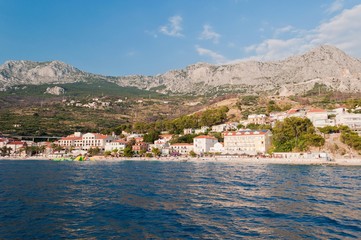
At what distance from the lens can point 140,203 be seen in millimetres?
21719

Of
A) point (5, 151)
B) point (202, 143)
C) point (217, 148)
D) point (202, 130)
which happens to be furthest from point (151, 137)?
point (5, 151)

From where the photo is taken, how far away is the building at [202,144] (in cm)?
9162

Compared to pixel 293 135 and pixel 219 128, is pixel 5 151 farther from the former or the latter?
pixel 293 135

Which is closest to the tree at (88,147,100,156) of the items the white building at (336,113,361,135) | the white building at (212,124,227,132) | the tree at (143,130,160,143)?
the tree at (143,130,160,143)

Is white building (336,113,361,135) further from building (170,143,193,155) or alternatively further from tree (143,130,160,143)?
tree (143,130,160,143)

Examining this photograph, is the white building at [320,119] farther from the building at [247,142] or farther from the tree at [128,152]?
the tree at [128,152]

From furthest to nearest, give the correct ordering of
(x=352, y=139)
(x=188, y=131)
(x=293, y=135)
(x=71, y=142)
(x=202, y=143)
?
(x=71, y=142), (x=188, y=131), (x=202, y=143), (x=293, y=135), (x=352, y=139)

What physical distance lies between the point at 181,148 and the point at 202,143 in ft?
25.2

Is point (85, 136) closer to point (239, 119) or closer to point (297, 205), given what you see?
point (239, 119)

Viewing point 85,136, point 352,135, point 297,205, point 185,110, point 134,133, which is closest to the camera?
point 297,205

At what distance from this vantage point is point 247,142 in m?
88.1

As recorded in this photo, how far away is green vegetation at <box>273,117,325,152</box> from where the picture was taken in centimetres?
7475

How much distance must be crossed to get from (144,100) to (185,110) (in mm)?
41331

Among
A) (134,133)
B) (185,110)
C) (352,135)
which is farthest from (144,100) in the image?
(352,135)
